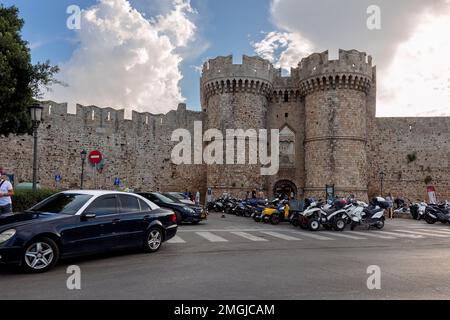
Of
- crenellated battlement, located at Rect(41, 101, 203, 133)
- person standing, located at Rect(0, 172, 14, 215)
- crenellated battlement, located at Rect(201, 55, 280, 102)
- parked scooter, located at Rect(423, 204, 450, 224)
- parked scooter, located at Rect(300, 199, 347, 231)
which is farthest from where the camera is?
crenellated battlement, located at Rect(201, 55, 280, 102)

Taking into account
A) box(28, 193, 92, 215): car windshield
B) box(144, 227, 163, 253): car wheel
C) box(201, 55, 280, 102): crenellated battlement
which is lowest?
box(144, 227, 163, 253): car wheel

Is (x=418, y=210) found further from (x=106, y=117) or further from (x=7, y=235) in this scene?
(x=106, y=117)

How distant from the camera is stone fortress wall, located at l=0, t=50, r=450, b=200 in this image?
26219 mm

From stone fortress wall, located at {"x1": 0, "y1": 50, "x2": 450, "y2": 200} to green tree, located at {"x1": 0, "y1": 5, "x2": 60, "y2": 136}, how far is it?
40.0 feet

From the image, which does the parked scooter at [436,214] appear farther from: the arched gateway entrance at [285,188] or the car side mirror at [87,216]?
the car side mirror at [87,216]

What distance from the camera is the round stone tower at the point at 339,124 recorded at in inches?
1032

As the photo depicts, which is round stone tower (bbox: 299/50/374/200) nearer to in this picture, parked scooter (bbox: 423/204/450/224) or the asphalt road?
parked scooter (bbox: 423/204/450/224)

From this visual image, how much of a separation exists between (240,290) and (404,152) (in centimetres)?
2943

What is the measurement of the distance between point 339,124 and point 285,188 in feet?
21.4

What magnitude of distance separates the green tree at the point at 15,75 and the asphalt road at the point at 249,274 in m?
7.45

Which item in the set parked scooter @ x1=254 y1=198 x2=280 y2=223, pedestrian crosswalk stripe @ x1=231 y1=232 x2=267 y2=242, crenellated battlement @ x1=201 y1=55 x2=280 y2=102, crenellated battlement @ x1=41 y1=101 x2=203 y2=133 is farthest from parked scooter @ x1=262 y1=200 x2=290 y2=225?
crenellated battlement @ x1=41 y1=101 x2=203 y2=133

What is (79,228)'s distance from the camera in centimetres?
675

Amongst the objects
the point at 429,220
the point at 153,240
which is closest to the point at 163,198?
the point at 153,240
